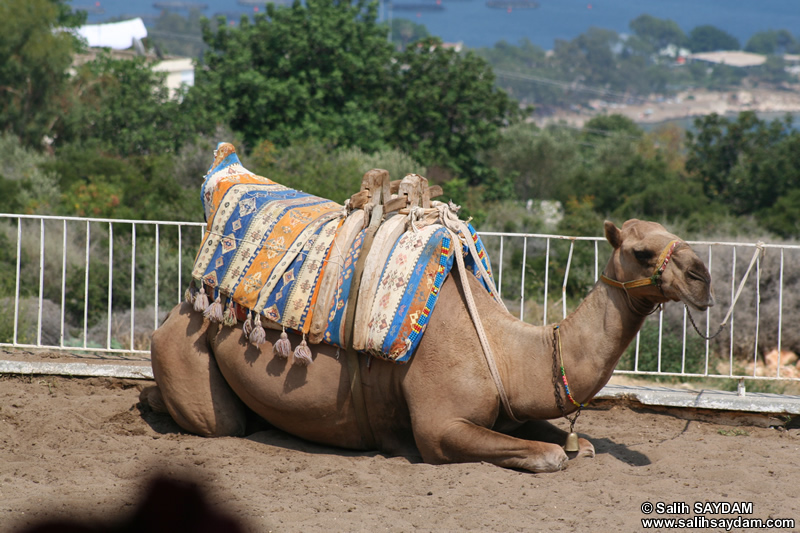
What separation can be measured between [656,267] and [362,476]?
6.59ft

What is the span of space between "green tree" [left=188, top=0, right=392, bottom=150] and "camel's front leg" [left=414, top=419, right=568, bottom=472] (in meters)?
21.0

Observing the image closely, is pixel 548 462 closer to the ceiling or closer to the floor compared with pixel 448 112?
closer to the floor

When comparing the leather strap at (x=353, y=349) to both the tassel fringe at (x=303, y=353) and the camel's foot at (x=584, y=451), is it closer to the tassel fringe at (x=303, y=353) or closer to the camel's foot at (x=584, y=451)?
the tassel fringe at (x=303, y=353)

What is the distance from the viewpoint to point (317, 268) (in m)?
5.07

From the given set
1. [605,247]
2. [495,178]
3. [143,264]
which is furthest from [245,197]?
[495,178]

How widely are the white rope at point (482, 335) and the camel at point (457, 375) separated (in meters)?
0.03

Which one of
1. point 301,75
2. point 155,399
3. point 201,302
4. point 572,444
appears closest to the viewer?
point 572,444

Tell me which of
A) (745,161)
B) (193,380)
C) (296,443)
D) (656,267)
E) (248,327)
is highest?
(745,161)

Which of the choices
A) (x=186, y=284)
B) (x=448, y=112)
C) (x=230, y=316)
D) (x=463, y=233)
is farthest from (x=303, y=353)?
(x=448, y=112)

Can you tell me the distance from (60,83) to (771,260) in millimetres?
28702

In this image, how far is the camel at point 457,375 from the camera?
14.9ft

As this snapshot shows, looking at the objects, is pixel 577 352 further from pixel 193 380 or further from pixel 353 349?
pixel 193 380

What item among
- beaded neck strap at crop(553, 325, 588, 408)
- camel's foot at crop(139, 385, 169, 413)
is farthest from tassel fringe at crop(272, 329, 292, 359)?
beaded neck strap at crop(553, 325, 588, 408)

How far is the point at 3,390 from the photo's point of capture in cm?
639
